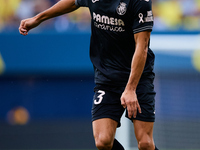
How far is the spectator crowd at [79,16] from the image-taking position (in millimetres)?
8703

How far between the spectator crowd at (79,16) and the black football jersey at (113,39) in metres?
4.07

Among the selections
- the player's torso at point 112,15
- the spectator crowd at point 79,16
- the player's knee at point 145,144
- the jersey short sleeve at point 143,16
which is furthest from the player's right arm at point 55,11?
the spectator crowd at point 79,16

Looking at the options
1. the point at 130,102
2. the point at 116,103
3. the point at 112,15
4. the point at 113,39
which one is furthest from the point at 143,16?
the point at 116,103

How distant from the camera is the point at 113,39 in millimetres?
4414

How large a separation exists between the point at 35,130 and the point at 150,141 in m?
4.69

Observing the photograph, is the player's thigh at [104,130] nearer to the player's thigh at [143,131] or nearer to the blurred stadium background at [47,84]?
the player's thigh at [143,131]

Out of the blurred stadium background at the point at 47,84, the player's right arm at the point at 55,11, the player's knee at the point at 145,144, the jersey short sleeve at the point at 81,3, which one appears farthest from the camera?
the blurred stadium background at the point at 47,84

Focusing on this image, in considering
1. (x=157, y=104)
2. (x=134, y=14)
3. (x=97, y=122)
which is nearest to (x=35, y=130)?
(x=157, y=104)

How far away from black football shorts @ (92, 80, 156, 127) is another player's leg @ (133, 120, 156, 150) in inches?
1.9

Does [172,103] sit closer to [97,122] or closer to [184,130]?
[184,130]

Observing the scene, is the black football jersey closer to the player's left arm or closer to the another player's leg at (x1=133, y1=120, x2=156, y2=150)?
the player's left arm

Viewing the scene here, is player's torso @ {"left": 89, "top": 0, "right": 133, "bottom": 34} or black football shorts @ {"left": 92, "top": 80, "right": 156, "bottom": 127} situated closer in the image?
player's torso @ {"left": 89, "top": 0, "right": 133, "bottom": 34}

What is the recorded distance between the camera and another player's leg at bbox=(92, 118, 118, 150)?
14.0 ft

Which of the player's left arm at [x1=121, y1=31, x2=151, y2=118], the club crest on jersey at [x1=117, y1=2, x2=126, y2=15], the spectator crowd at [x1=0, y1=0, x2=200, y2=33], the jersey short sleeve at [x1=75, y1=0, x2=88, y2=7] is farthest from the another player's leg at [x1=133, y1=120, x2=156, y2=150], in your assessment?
the spectator crowd at [x1=0, y1=0, x2=200, y2=33]
